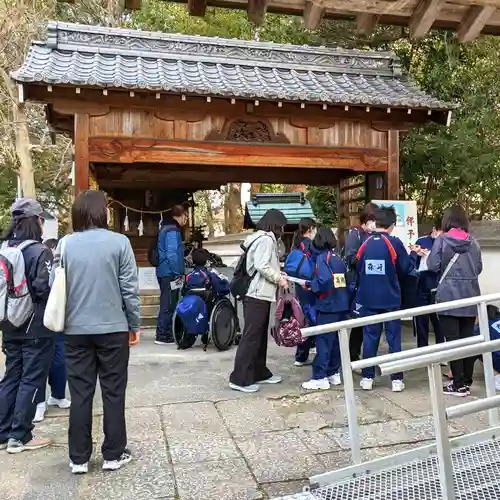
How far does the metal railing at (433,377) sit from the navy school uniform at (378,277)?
4.49 feet

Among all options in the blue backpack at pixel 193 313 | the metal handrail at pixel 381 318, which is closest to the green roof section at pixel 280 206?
the blue backpack at pixel 193 313

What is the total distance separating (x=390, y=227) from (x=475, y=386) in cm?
190

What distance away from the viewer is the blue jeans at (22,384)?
386 cm

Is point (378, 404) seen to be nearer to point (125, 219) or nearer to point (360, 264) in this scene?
point (360, 264)

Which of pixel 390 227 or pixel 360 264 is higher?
pixel 390 227

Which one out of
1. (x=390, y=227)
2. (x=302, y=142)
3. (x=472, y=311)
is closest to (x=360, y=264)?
(x=390, y=227)

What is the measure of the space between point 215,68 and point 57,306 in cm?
639

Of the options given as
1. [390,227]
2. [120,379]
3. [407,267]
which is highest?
[390,227]

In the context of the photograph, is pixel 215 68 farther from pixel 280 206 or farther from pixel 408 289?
pixel 280 206

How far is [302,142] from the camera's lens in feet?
26.8

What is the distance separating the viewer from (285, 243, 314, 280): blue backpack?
5.66 meters

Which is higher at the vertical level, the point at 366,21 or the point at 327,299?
the point at 366,21

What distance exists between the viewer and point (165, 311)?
26.0 ft

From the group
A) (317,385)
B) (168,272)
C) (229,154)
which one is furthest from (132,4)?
(168,272)
